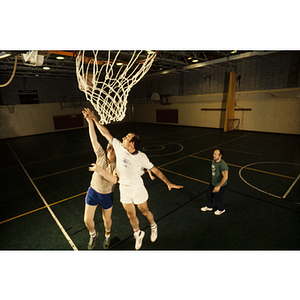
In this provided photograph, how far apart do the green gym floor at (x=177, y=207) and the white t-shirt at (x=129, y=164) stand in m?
1.57

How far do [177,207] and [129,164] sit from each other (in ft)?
8.50

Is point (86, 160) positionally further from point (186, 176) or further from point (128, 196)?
point (128, 196)

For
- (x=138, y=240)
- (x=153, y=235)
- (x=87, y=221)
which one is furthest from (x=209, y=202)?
(x=87, y=221)

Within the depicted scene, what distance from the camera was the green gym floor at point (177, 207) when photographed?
4270 millimetres

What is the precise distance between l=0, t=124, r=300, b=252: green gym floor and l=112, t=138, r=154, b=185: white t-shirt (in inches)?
61.8

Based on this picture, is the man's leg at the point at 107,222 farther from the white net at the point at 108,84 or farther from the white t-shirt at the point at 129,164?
the white net at the point at 108,84

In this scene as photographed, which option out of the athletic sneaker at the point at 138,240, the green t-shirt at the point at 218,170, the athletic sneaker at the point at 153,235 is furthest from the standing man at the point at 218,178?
the athletic sneaker at the point at 138,240

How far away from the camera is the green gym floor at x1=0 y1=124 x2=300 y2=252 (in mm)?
4270

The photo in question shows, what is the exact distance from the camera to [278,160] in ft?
29.8

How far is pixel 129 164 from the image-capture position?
12.2 feet

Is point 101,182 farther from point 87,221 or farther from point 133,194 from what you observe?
point 87,221

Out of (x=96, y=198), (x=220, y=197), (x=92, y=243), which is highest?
(x=96, y=198)

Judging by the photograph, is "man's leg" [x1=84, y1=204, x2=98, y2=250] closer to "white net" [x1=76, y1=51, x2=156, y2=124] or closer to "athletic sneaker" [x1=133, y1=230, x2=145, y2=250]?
"athletic sneaker" [x1=133, y1=230, x2=145, y2=250]

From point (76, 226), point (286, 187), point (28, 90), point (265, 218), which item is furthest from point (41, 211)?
point (28, 90)
